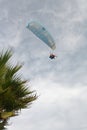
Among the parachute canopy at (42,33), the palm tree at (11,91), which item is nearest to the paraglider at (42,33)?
the parachute canopy at (42,33)

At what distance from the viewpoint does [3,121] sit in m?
10.9

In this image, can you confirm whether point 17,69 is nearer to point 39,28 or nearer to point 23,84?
point 23,84

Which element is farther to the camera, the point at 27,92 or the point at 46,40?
the point at 46,40

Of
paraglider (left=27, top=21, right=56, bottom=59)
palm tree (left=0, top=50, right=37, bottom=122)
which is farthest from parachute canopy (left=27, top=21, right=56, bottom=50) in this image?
palm tree (left=0, top=50, right=37, bottom=122)

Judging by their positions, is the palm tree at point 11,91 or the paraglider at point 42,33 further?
the paraglider at point 42,33

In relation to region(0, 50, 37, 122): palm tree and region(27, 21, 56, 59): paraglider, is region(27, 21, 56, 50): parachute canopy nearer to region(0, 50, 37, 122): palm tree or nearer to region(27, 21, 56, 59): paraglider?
region(27, 21, 56, 59): paraglider

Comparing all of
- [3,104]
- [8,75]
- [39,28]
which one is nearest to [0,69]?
[8,75]

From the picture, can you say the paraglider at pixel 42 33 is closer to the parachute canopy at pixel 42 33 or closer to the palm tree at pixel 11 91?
the parachute canopy at pixel 42 33

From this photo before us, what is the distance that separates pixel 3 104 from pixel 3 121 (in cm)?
53

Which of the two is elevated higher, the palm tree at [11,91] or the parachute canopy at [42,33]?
the parachute canopy at [42,33]

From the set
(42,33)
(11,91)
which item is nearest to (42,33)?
(42,33)

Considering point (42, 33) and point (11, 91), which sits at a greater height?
point (42, 33)

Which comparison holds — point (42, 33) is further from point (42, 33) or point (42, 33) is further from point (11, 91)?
point (11, 91)

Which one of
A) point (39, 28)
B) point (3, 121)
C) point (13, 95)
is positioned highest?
point (39, 28)
